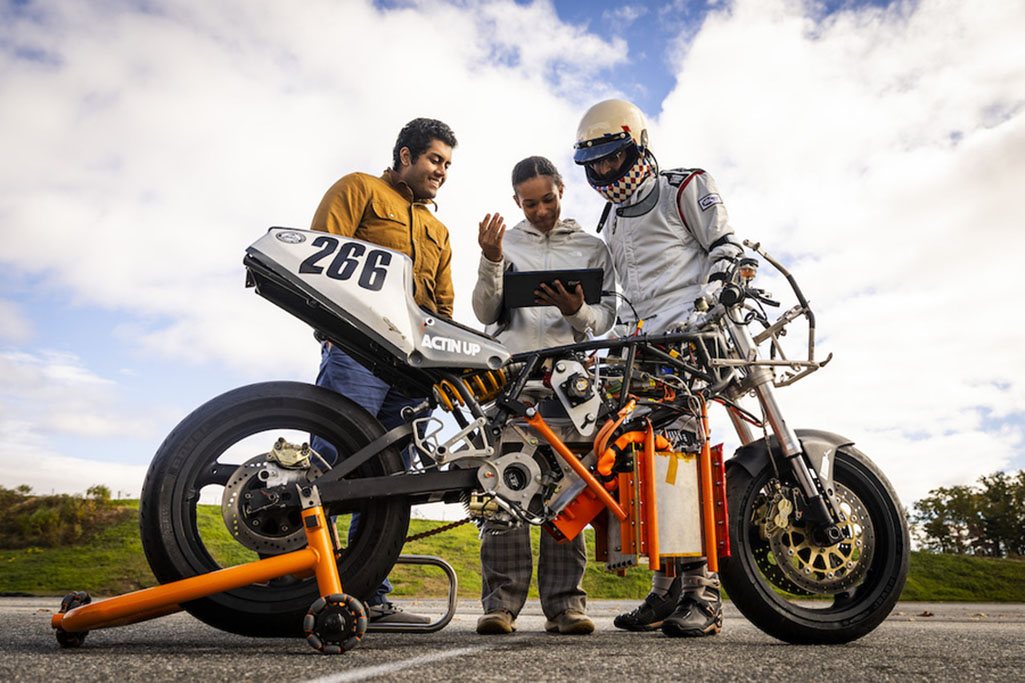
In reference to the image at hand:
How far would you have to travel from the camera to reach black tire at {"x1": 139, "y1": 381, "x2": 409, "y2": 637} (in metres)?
2.32

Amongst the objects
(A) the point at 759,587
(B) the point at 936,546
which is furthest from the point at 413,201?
(B) the point at 936,546

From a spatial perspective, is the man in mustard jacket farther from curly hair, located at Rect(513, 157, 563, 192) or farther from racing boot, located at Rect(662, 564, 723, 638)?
racing boot, located at Rect(662, 564, 723, 638)

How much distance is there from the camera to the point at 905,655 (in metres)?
2.45

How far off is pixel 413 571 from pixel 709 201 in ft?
25.2

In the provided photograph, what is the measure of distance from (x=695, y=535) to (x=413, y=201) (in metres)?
2.26

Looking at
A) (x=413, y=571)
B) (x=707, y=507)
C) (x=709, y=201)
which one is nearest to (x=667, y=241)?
(x=709, y=201)

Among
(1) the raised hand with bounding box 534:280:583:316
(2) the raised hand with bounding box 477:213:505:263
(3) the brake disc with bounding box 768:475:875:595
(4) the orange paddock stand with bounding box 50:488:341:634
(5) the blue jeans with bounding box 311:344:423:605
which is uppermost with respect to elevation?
(2) the raised hand with bounding box 477:213:505:263

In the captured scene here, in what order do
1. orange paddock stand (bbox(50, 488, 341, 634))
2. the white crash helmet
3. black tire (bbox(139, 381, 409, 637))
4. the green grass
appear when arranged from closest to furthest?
orange paddock stand (bbox(50, 488, 341, 634)) < black tire (bbox(139, 381, 409, 637)) < the white crash helmet < the green grass

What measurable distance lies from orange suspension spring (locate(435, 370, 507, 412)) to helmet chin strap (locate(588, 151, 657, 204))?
4.90 feet

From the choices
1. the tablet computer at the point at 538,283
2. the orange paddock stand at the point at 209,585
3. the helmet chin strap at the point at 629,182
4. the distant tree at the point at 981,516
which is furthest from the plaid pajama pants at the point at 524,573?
the distant tree at the point at 981,516

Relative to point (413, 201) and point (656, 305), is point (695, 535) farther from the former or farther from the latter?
point (413, 201)

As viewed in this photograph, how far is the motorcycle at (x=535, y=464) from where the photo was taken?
2404 mm

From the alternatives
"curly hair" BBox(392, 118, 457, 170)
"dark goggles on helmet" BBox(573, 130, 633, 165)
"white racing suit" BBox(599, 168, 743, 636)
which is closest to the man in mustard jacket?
"curly hair" BBox(392, 118, 457, 170)

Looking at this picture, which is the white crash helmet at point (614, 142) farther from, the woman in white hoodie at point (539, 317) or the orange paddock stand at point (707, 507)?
the orange paddock stand at point (707, 507)
